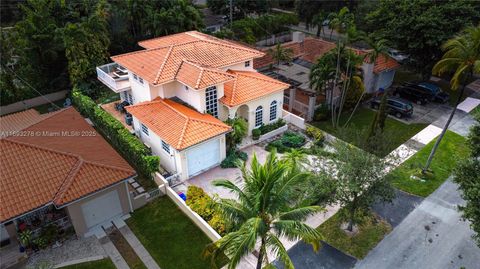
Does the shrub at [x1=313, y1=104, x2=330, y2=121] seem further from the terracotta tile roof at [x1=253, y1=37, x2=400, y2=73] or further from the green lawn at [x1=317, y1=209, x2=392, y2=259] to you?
A: the green lawn at [x1=317, y1=209, x2=392, y2=259]

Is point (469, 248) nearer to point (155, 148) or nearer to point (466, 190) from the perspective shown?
point (466, 190)

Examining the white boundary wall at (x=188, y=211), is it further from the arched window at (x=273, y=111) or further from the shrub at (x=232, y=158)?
the arched window at (x=273, y=111)

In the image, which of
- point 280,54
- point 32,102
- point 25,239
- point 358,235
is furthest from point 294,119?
point 32,102

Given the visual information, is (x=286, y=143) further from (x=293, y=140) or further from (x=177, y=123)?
(x=177, y=123)

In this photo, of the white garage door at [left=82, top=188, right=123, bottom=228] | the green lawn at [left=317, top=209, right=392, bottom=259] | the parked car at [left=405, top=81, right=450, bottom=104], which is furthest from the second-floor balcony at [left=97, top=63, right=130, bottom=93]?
the parked car at [left=405, top=81, right=450, bottom=104]

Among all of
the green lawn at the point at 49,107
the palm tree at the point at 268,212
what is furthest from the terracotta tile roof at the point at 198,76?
the green lawn at the point at 49,107

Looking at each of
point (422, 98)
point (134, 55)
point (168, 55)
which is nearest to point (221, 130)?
point (168, 55)

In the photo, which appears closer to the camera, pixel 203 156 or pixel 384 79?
pixel 203 156
